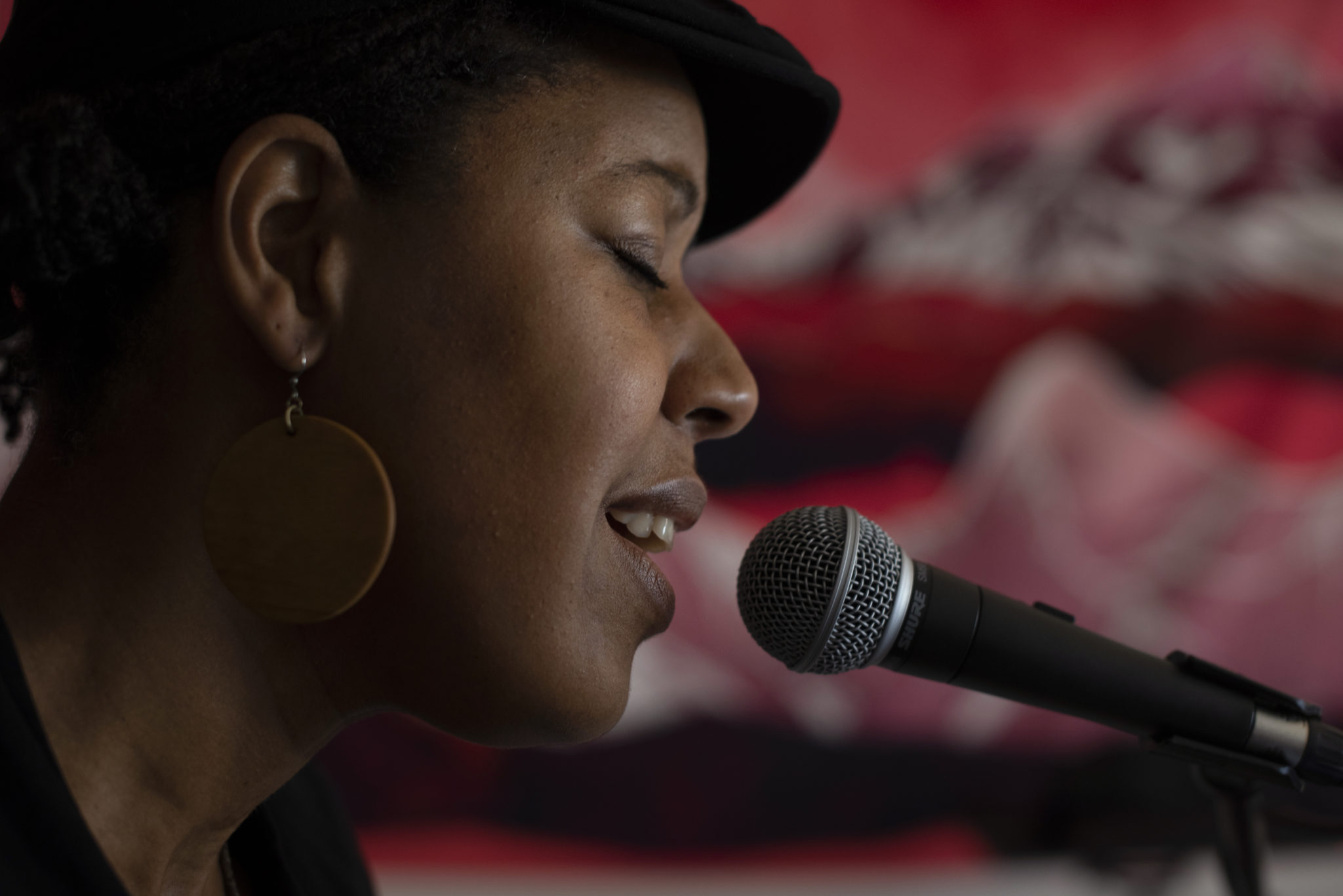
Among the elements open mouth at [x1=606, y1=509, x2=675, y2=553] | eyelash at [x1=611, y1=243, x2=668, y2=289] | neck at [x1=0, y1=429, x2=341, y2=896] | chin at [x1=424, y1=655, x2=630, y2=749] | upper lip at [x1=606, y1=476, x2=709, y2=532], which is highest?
eyelash at [x1=611, y1=243, x2=668, y2=289]

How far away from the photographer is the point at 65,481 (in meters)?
0.90

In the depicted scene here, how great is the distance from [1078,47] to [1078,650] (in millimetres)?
1616

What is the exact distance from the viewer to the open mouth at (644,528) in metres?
0.97

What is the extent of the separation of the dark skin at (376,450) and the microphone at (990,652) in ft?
0.57

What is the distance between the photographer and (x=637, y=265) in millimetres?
947

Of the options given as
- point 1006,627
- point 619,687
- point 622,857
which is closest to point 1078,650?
point 1006,627

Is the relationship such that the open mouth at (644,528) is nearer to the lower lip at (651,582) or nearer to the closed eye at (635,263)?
the lower lip at (651,582)

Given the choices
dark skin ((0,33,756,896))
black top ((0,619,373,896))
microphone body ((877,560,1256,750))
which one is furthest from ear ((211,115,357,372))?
microphone body ((877,560,1256,750))

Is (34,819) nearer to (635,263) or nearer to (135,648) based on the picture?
(135,648)

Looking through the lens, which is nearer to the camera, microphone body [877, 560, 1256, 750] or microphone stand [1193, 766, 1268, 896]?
microphone body [877, 560, 1256, 750]

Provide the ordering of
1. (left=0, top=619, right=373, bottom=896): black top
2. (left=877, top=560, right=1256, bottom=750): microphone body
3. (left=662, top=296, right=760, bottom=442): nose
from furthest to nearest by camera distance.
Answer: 1. (left=662, top=296, right=760, bottom=442): nose
2. (left=877, top=560, right=1256, bottom=750): microphone body
3. (left=0, top=619, right=373, bottom=896): black top

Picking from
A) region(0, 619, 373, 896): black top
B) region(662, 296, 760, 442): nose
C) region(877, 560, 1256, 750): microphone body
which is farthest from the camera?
region(662, 296, 760, 442): nose

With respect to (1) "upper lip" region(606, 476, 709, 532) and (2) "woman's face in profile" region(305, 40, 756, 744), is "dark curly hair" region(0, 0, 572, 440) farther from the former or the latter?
(1) "upper lip" region(606, 476, 709, 532)

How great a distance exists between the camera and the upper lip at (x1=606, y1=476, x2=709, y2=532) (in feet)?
3.12
